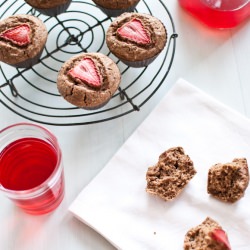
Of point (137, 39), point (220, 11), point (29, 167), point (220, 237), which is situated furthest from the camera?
point (220, 11)

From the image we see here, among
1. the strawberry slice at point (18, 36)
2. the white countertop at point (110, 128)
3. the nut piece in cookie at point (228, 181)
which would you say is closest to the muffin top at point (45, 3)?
the strawberry slice at point (18, 36)

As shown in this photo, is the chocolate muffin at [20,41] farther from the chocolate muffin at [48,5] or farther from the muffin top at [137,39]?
the muffin top at [137,39]

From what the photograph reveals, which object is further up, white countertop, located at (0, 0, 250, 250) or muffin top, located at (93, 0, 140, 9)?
muffin top, located at (93, 0, 140, 9)

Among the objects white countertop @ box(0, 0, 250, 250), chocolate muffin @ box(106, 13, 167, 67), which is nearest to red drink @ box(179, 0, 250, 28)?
white countertop @ box(0, 0, 250, 250)

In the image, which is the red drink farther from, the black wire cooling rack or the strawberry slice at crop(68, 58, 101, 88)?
the strawberry slice at crop(68, 58, 101, 88)

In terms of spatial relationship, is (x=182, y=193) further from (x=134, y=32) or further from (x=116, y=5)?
(x=116, y=5)

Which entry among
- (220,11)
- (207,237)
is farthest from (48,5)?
(207,237)
